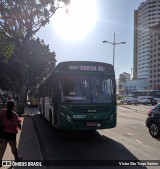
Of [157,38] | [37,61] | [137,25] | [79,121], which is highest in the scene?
[137,25]

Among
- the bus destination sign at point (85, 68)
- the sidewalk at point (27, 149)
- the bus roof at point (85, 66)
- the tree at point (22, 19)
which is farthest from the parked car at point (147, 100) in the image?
the sidewalk at point (27, 149)

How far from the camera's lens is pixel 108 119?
1309 cm

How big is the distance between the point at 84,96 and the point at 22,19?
13.3m

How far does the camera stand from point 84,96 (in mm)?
12945

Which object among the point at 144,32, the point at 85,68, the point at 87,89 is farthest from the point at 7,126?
the point at 144,32

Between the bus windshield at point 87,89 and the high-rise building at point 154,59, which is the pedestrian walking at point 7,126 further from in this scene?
the high-rise building at point 154,59

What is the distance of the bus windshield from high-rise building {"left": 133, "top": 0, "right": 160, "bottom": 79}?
494 ft

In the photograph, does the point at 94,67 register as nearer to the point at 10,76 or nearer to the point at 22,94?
the point at 22,94

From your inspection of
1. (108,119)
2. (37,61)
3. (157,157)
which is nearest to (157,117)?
(108,119)

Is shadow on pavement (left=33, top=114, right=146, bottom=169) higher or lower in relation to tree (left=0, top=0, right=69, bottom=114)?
lower

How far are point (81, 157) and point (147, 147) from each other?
2.72 metres

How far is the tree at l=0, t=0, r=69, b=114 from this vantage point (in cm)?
2005

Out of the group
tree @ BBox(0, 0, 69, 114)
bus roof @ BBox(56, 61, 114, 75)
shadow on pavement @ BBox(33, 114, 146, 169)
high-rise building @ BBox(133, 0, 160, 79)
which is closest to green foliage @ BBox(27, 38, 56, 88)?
tree @ BBox(0, 0, 69, 114)

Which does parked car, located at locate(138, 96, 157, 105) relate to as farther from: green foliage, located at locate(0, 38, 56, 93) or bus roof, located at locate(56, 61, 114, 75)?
bus roof, located at locate(56, 61, 114, 75)
